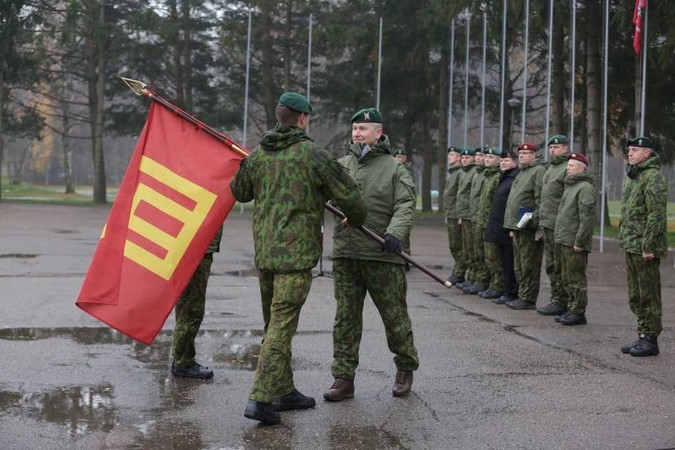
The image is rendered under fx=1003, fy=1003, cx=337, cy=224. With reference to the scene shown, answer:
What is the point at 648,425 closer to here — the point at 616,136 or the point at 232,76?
→ the point at 616,136

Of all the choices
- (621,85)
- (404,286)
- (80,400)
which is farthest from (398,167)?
(621,85)

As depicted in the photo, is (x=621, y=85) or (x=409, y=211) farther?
(x=621, y=85)

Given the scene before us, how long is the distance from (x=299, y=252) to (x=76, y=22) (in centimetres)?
4051

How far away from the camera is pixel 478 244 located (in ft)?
45.2

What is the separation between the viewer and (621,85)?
3133 cm

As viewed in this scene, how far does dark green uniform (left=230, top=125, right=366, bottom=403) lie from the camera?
250 inches

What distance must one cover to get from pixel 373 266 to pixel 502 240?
604 centimetres

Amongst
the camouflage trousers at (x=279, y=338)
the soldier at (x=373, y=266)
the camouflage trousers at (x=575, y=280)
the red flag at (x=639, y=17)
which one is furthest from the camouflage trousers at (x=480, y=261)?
the red flag at (x=639, y=17)

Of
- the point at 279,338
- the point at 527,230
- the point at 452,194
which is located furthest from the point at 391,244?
the point at 452,194

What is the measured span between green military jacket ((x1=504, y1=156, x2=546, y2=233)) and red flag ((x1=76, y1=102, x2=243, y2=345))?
584 centimetres

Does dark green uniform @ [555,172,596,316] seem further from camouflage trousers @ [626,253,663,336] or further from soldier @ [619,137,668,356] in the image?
camouflage trousers @ [626,253,663,336]

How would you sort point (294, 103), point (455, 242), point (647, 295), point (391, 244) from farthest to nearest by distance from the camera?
1. point (455, 242)
2. point (647, 295)
3. point (391, 244)
4. point (294, 103)

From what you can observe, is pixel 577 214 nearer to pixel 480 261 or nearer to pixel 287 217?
pixel 480 261

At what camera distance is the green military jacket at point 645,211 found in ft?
29.5
